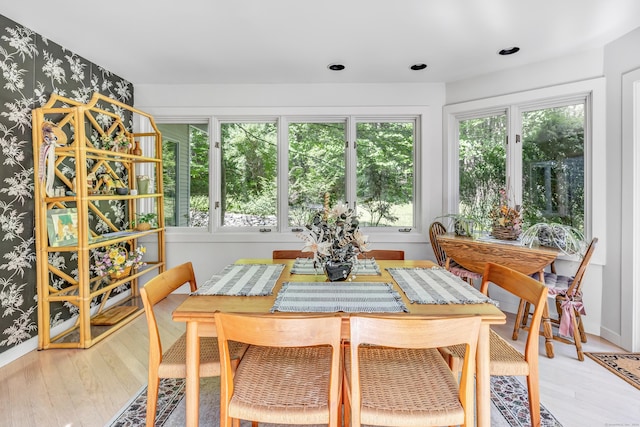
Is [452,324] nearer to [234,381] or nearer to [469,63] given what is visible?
[234,381]

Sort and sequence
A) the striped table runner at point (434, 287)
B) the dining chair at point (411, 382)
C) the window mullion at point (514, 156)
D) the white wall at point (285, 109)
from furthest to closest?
the white wall at point (285, 109) < the window mullion at point (514, 156) < the striped table runner at point (434, 287) < the dining chair at point (411, 382)

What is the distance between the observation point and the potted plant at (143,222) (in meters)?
3.19

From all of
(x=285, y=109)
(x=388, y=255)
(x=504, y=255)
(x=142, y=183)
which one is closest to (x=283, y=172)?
(x=285, y=109)

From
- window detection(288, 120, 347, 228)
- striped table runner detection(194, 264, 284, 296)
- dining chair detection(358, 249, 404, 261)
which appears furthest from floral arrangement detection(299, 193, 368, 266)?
window detection(288, 120, 347, 228)

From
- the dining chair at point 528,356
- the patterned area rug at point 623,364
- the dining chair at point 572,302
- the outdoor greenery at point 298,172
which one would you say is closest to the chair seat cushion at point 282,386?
the dining chair at point 528,356

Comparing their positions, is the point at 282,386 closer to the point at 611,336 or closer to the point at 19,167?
the point at 19,167

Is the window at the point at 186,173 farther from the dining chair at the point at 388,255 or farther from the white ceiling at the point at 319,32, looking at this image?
the dining chair at the point at 388,255

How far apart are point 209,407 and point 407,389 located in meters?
1.14

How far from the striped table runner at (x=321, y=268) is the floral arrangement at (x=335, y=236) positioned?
0.61ft

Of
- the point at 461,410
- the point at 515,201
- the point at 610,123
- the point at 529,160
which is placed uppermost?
the point at 610,123

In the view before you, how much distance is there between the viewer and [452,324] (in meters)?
1.04

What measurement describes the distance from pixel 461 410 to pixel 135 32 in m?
3.04

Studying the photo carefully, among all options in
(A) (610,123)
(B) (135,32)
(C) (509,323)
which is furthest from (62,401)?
(A) (610,123)

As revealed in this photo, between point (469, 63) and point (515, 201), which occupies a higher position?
point (469, 63)
